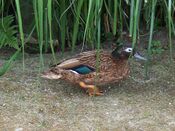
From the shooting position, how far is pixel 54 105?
3.09 metres

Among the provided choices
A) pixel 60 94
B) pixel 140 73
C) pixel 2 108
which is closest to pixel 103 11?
pixel 140 73

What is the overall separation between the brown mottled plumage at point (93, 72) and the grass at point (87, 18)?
0.12m

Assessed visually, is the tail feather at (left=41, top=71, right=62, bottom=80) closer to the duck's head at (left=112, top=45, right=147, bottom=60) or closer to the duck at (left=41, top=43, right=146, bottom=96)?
the duck at (left=41, top=43, right=146, bottom=96)

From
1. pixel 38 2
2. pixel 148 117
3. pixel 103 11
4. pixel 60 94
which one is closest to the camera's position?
pixel 38 2

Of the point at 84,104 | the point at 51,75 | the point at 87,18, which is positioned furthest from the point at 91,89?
the point at 87,18

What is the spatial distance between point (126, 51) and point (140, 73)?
426 mm

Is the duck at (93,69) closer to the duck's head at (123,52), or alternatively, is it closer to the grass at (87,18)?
the duck's head at (123,52)

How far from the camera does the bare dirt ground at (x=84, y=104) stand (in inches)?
114

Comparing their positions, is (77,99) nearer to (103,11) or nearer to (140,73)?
(140,73)

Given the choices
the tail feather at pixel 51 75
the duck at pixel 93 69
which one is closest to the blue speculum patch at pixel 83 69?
the duck at pixel 93 69

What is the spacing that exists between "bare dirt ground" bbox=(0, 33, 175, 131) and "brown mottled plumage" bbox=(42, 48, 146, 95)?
0.37 feet

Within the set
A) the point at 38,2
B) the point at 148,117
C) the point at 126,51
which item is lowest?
the point at 148,117

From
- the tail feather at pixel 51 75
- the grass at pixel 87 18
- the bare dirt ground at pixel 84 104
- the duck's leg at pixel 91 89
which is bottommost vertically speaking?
the bare dirt ground at pixel 84 104

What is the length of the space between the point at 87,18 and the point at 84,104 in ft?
1.93
